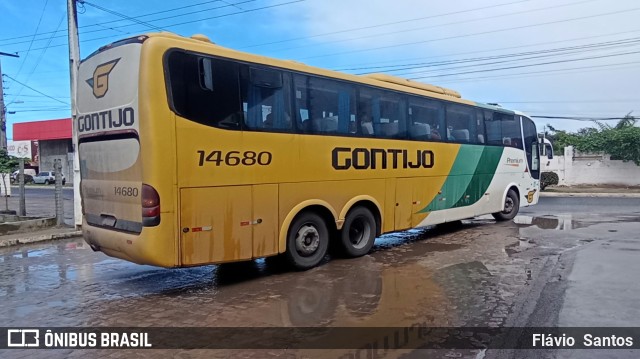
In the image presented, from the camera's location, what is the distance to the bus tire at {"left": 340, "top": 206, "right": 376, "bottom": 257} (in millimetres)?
8594

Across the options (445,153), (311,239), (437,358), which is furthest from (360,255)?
(437,358)

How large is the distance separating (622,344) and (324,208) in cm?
459

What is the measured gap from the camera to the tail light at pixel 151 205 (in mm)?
5883

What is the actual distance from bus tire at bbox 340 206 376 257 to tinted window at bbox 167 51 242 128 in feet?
10.1

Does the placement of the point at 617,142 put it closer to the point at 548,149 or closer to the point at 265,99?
the point at 548,149

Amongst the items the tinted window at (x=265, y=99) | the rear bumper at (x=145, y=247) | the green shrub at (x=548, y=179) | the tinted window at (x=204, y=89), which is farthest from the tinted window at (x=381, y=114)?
the green shrub at (x=548, y=179)

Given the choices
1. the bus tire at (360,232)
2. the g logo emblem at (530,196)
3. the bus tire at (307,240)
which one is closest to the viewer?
the bus tire at (307,240)

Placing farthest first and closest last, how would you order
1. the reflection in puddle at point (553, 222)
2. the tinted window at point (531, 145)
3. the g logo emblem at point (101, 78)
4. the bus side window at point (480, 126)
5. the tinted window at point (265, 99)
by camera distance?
the tinted window at point (531, 145) → the reflection in puddle at point (553, 222) → the bus side window at point (480, 126) → the tinted window at point (265, 99) → the g logo emblem at point (101, 78)

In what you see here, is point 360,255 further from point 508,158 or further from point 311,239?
point 508,158

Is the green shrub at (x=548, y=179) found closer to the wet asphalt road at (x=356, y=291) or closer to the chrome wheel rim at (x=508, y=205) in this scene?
the chrome wheel rim at (x=508, y=205)

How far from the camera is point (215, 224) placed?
639cm

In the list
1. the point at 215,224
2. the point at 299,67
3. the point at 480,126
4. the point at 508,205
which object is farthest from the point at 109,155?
the point at 508,205

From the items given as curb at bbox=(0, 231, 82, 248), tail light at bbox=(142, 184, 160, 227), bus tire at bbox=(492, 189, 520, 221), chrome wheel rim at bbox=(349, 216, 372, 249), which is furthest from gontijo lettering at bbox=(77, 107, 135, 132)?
bus tire at bbox=(492, 189, 520, 221)

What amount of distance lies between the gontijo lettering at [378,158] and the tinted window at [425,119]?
15.2 inches
